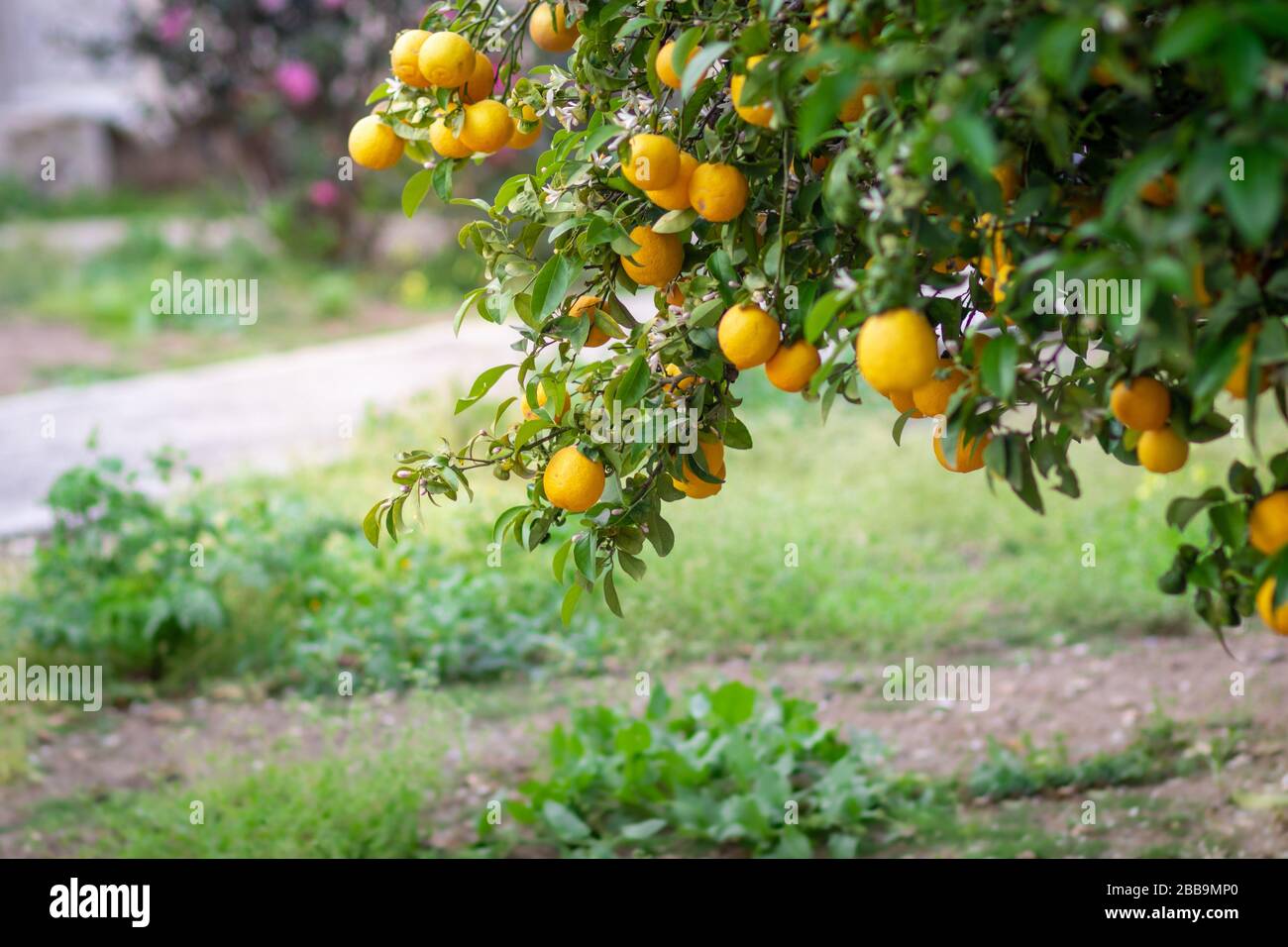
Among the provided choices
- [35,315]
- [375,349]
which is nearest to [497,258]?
[375,349]

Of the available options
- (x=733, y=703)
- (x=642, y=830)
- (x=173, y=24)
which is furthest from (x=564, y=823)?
(x=173, y=24)

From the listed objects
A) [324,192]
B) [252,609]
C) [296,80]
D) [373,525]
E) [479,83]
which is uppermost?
[296,80]

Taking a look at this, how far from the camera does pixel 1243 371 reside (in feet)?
3.08

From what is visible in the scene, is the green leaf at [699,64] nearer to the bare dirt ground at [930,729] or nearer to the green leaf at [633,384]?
the green leaf at [633,384]

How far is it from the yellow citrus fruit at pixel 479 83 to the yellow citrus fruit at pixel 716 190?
0.26m

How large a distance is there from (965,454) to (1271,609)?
326 mm

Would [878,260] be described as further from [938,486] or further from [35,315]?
[35,315]

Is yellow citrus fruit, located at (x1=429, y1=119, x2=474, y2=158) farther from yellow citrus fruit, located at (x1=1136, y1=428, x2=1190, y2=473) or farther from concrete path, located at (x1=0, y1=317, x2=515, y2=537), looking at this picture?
concrete path, located at (x1=0, y1=317, x2=515, y2=537)

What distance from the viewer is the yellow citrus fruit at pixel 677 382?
4.25 feet

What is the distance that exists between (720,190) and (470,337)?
4.93 m

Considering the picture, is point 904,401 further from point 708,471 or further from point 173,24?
point 173,24

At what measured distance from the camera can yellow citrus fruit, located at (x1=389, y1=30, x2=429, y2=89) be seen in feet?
4.06
